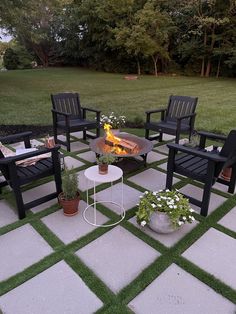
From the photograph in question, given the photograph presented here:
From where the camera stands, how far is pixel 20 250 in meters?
2.02

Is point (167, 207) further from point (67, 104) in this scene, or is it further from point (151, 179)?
point (67, 104)

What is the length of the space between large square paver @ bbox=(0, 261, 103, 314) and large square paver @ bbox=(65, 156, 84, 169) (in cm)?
188

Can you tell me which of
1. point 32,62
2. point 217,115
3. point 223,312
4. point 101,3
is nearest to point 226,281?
point 223,312

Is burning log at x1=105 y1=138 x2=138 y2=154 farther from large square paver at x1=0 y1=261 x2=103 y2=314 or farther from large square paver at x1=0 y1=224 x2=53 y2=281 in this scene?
large square paver at x1=0 y1=261 x2=103 y2=314

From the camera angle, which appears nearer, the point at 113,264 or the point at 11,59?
the point at 113,264

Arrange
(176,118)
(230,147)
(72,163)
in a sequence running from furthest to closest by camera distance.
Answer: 1. (176,118)
2. (72,163)
3. (230,147)

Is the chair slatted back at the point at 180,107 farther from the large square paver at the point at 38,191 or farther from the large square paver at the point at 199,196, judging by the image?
the large square paver at the point at 38,191

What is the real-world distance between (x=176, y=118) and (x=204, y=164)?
188 cm

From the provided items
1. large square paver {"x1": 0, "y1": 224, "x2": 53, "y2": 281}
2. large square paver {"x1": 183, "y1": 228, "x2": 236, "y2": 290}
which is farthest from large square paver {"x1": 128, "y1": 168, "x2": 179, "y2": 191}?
large square paver {"x1": 0, "y1": 224, "x2": 53, "y2": 281}

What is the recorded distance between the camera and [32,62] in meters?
24.1

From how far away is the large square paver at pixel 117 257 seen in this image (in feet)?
5.87

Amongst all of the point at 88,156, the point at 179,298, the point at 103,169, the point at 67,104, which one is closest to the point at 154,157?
the point at 88,156

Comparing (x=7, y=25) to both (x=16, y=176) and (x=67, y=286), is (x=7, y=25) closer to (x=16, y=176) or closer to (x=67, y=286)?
(x=16, y=176)

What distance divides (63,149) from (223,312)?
10.8 feet
